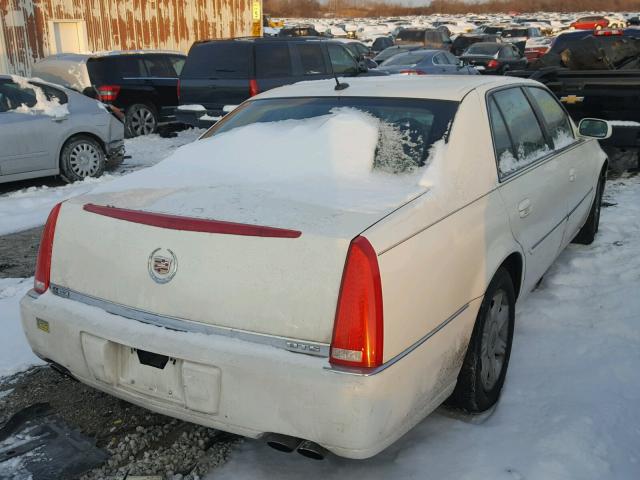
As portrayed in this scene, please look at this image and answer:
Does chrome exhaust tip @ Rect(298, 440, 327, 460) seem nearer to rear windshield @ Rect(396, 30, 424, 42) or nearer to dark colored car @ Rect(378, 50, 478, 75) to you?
dark colored car @ Rect(378, 50, 478, 75)

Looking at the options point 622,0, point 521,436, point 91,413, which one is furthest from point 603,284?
point 622,0

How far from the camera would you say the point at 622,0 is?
220 feet

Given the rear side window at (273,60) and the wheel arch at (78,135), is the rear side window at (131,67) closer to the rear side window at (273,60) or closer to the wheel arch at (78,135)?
the rear side window at (273,60)

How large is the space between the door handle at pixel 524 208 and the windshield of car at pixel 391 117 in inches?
23.8

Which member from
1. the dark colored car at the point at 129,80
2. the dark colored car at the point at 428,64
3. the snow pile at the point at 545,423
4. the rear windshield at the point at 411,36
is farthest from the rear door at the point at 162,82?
the rear windshield at the point at 411,36

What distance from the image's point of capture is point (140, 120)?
12.3 meters

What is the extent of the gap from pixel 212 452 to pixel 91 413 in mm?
705

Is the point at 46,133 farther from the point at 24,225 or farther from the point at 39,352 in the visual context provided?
the point at 39,352

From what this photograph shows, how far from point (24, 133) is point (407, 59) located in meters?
11.3

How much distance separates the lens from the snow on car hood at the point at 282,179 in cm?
242

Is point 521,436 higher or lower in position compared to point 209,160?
lower

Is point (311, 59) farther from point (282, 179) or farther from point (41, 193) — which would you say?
point (282, 179)

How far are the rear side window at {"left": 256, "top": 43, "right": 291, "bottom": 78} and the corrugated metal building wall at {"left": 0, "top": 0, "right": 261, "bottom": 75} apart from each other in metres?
11.3

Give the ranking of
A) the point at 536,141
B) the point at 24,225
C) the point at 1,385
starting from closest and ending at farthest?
the point at 1,385
the point at 536,141
the point at 24,225
